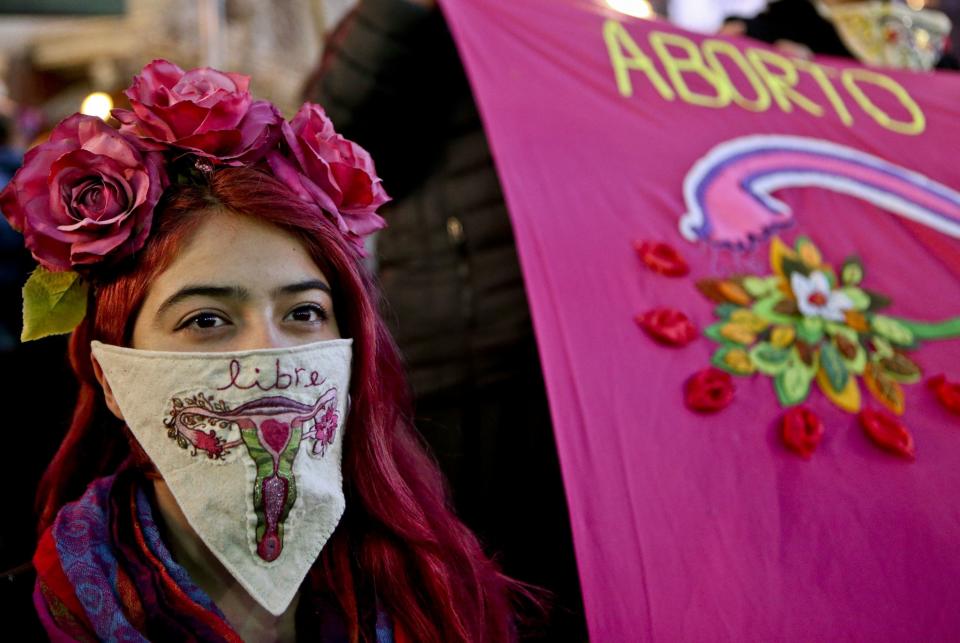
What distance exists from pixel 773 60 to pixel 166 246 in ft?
6.45

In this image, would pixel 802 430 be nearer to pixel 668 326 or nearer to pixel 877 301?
pixel 668 326

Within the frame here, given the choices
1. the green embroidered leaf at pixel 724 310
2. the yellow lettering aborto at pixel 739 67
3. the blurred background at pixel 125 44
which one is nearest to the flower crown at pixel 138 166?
the green embroidered leaf at pixel 724 310

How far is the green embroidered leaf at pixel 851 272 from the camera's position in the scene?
2.36 metres

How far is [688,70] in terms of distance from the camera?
9.05ft

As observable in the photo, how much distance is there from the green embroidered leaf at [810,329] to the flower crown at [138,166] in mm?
1044

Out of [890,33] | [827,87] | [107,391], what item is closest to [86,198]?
[107,391]

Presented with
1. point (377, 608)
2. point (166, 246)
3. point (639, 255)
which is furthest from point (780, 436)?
point (166, 246)

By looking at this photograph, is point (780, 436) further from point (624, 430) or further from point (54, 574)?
point (54, 574)

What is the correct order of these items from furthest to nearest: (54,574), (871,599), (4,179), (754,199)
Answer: (4,179), (754,199), (871,599), (54,574)

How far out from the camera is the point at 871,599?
1.81 metres

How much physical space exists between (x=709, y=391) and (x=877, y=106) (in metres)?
1.22

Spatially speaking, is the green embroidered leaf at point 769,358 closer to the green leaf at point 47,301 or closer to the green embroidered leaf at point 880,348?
the green embroidered leaf at point 880,348

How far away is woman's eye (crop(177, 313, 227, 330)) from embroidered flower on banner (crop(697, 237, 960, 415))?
1.06 m

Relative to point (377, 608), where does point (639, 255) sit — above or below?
above
